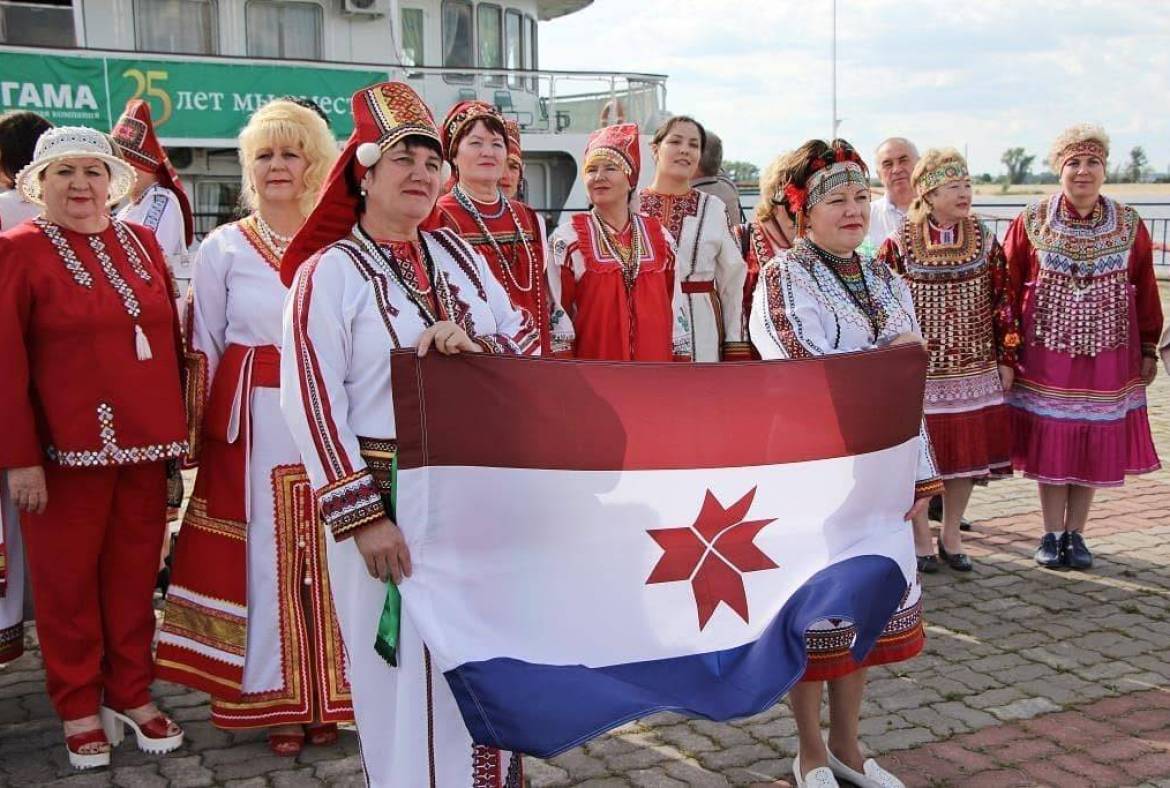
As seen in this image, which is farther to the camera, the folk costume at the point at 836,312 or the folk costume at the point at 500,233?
the folk costume at the point at 500,233

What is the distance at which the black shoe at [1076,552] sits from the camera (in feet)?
19.8

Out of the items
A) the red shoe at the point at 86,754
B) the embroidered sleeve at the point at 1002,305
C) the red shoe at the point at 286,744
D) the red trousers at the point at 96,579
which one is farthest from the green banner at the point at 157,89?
the red shoe at the point at 286,744

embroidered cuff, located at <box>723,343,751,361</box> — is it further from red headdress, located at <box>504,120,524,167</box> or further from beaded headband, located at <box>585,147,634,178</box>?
red headdress, located at <box>504,120,524,167</box>

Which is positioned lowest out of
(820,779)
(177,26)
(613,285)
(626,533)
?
(820,779)

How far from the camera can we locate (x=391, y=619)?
2809 mm

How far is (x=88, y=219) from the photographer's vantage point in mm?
3934

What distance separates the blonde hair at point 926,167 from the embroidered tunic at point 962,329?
5cm

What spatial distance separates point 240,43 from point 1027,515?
13.7m

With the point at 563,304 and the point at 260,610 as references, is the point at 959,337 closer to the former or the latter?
the point at 563,304

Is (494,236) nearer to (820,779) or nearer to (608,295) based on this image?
(608,295)

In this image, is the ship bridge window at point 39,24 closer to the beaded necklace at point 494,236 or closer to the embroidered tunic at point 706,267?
the embroidered tunic at point 706,267

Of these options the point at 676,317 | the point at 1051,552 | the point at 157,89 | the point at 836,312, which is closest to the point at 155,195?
the point at 676,317

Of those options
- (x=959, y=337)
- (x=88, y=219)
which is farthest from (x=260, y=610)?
(x=959, y=337)

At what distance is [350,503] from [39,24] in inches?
648
